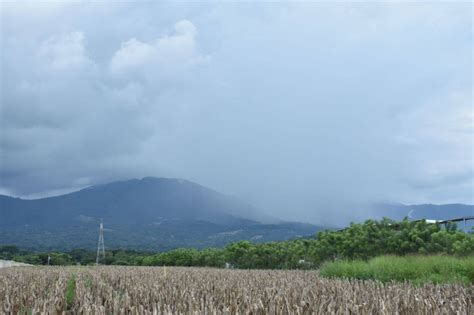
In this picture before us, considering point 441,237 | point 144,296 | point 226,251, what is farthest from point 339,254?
point 144,296

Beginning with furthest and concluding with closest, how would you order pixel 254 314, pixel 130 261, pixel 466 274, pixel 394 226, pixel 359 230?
pixel 130 261 < pixel 359 230 < pixel 394 226 < pixel 466 274 < pixel 254 314

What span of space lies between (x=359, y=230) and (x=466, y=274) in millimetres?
10609

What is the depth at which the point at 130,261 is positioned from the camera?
57156 millimetres

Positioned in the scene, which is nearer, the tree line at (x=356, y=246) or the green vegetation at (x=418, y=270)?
the green vegetation at (x=418, y=270)

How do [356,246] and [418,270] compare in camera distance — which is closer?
[418,270]

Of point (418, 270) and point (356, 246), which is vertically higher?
point (356, 246)

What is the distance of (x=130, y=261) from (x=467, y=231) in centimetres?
4589

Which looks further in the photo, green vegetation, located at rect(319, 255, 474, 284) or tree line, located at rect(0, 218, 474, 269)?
tree line, located at rect(0, 218, 474, 269)

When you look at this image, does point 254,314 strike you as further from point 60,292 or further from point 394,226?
point 394,226

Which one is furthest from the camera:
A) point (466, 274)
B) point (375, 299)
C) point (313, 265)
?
point (313, 265)

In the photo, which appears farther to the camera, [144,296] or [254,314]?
[144,296]

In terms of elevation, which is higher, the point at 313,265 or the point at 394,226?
the point at 394,226

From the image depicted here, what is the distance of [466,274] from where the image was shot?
11.4 m

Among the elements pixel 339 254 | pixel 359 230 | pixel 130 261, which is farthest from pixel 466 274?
pixel 130 261
